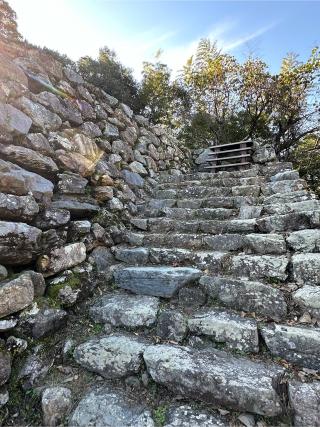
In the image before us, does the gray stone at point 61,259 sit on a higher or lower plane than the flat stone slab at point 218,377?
higher

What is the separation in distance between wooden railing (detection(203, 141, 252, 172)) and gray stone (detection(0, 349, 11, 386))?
527 cm

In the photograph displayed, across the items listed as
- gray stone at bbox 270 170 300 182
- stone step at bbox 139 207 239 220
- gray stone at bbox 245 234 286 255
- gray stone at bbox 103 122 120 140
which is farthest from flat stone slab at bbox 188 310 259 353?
gray stone at bbox 103 122 120 140

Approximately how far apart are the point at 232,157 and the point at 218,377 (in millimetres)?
5158

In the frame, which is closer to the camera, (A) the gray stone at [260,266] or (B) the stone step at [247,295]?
(B) the stone step at [247,295]

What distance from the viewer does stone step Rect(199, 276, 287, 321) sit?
1979mm

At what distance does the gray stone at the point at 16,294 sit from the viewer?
180cm

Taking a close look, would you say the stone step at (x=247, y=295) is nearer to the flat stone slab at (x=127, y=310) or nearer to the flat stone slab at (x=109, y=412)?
the flat stone slab at (x=127, y=310)

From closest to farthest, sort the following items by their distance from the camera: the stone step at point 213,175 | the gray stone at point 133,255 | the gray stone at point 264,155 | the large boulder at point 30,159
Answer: the large boulder at point 30,159 → the gray stone at point 133,255 → the stone step at point 213,175 → the gray stone at point 264,155

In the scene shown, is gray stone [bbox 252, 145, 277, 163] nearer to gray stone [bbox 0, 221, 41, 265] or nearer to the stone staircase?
the stone staircase

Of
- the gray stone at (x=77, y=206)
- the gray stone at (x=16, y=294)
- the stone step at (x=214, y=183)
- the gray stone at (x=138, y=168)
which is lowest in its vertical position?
the gray stone at (x=16, y=294)

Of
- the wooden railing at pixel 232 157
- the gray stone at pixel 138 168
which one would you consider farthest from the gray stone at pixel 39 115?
the wooden railing at pixel 232 157

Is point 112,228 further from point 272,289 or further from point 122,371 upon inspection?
point 272,289

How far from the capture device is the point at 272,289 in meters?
2.04

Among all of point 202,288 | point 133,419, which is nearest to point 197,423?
point 133,419
